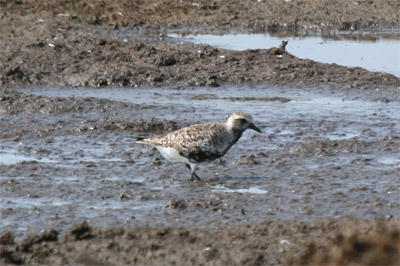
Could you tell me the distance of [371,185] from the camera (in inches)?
380

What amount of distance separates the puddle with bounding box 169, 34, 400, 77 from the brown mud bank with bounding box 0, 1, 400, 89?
1.10 metres

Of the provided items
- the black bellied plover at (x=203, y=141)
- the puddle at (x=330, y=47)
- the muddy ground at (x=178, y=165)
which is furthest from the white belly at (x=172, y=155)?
the puddle at (x=330, y=47)

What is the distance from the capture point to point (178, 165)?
35.4ft

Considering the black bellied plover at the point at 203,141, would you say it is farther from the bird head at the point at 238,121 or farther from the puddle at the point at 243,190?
the puddle at the point at 243,190

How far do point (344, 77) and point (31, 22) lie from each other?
8.50 meters

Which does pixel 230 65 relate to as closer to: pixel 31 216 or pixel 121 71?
pixel 121 71

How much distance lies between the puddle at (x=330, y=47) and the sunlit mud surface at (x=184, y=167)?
3.02 m

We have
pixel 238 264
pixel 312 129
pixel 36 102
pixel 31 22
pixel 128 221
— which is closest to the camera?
pixel 238 264

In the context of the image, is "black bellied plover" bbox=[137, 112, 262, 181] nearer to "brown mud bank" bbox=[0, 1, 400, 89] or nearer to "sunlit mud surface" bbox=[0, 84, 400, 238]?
"sunlit mud surface" bbox=[0, 84, 400, 238]

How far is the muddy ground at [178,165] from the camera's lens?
7.27 m

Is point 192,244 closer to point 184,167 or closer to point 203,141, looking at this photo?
point 203,141

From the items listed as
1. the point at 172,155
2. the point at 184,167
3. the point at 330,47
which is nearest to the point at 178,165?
the point at 184,167

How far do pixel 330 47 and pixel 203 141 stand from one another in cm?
1144

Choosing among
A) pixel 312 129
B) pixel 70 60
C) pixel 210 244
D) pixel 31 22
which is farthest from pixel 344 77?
pixel 210 244
